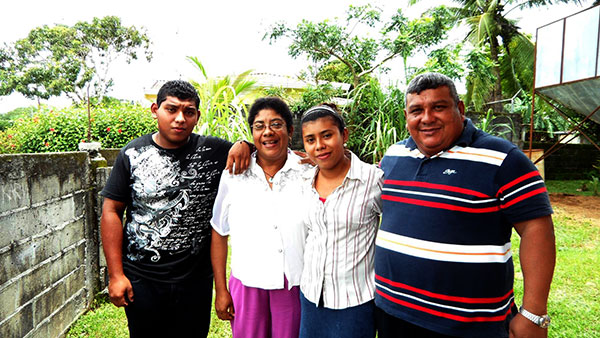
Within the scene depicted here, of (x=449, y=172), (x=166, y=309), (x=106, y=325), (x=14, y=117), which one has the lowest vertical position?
(x=106, y=325)

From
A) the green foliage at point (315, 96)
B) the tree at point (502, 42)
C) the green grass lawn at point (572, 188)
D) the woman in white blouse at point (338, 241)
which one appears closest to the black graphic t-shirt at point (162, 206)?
the woman in white blouse at point (338, 241)

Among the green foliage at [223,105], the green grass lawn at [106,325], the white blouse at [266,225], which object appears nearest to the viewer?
the white blouse at [266,225]

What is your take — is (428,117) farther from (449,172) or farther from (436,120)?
(449,172)

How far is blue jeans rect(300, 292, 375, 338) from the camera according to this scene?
164 cm

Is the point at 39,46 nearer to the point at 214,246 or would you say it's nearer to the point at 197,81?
the point at 197,81

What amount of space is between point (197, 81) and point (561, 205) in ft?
24.6

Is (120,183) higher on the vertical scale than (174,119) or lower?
lower

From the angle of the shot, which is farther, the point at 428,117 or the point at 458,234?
the point at 428,117

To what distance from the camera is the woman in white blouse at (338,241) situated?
1.64 meters

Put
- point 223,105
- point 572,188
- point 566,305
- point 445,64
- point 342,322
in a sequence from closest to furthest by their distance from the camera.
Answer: point 342,322
point 566,305
point 223,105
point 445,64
point 572,188

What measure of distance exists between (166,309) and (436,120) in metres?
1.60

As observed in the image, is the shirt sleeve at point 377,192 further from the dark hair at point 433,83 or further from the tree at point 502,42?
the tree at point 502,42

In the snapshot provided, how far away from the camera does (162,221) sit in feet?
6.26

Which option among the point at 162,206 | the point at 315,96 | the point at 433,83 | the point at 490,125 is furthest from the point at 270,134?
the point at 490,125
